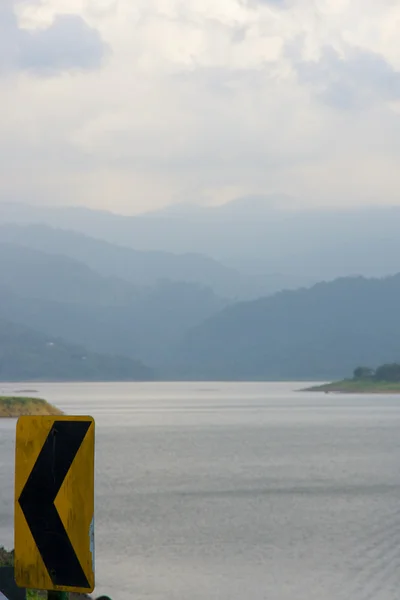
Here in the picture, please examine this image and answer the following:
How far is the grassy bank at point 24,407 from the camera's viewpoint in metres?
136

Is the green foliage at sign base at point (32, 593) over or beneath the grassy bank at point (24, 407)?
beneath

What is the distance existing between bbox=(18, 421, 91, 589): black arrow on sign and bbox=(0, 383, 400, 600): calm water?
2547 cm

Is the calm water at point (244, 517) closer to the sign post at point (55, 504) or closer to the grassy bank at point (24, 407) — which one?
the grassy bank at point (24, 407)

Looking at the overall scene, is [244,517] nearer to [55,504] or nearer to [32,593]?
[32,593]

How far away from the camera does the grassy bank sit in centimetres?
Answer: 13645

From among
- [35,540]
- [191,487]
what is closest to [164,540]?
[191,487]

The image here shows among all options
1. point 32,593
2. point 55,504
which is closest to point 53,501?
point 55,504

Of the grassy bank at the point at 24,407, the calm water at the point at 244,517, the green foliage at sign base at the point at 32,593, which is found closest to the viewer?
the green foliage at sign base at the point at 32,593

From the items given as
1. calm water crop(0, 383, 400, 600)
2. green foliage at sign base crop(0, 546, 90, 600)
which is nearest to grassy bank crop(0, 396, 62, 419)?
calm water crop(0, 383, 400, 600)

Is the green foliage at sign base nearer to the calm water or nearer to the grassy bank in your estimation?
the calm water

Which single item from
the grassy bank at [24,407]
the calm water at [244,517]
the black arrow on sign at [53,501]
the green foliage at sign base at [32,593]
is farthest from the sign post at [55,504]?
the grassy bank at [24,407]

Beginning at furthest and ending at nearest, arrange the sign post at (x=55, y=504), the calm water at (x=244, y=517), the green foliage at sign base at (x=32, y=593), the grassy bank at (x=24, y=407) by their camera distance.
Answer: the grassy bank at (x=24, y=407)
the calm water at (x=244, y=517)
the green foliage at sign base at (x=32, y=593)
the sign post at (x=55, y=504)

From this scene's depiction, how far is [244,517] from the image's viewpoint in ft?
177

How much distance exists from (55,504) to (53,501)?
0.06 feet
